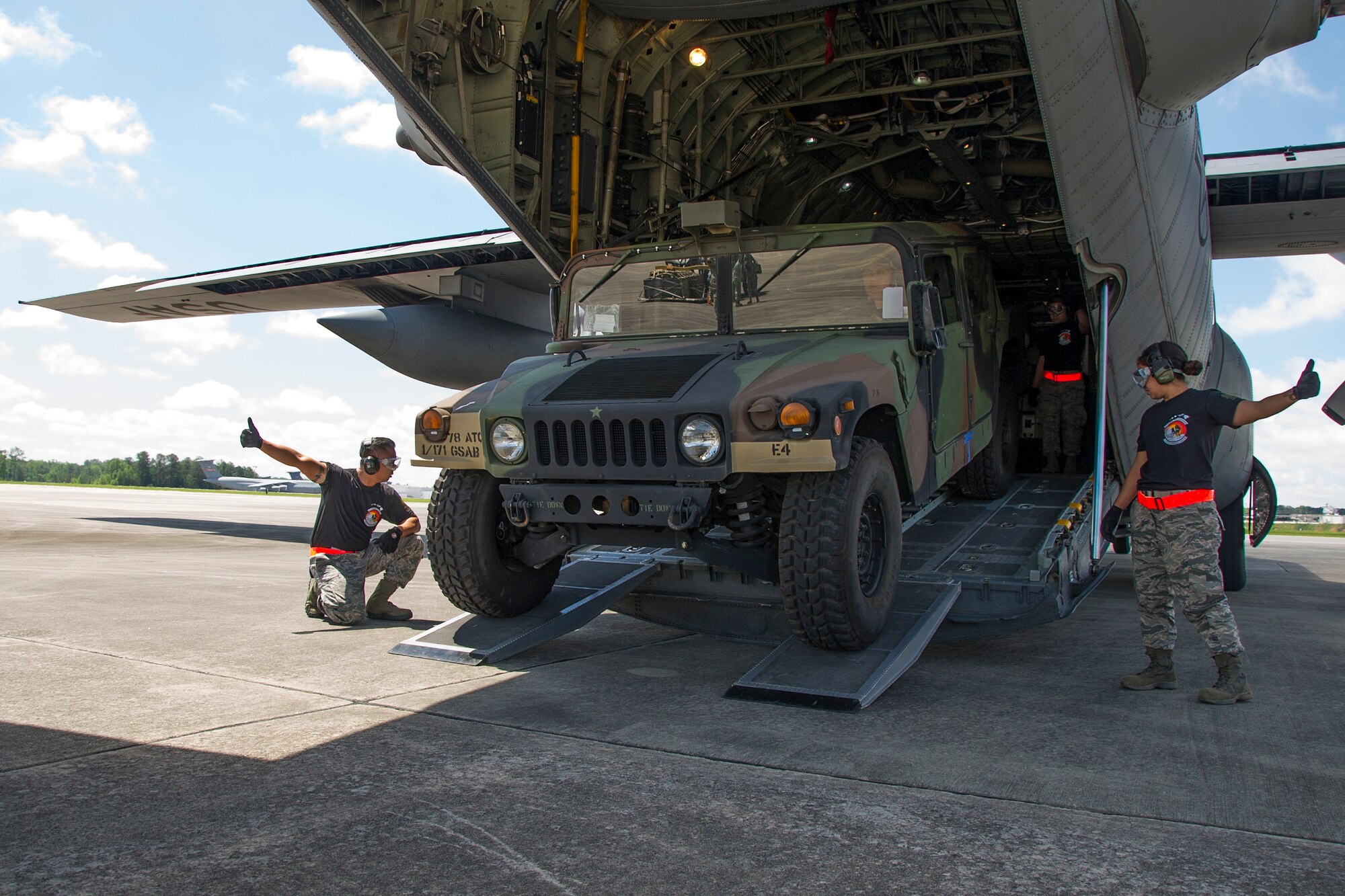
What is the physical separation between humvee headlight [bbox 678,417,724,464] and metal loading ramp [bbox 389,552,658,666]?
→ 1314 mm

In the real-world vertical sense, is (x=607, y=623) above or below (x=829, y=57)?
below

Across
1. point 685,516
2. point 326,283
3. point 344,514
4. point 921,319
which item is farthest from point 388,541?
point 326,283

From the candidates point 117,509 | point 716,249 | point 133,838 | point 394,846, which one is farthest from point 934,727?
point 117,509

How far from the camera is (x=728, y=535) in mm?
5105

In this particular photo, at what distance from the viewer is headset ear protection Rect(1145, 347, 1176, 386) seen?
4535 mm

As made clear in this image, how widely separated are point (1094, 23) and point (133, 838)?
5465mm

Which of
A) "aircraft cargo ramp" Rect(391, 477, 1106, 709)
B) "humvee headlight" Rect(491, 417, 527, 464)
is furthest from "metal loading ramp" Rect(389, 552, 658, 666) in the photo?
"humvee headlight" Rect(491, 417, 527, 464)

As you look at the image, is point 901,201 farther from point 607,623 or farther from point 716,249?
point 607,623

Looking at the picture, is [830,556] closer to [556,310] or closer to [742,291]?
[742,291]

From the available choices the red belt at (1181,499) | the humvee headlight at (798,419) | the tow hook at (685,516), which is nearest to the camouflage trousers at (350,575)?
the tow hook at (685,516)

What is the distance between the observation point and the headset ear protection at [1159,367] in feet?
14.9

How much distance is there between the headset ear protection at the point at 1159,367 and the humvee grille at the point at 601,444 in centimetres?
229

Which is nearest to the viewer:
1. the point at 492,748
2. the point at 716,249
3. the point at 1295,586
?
the point at 492,748

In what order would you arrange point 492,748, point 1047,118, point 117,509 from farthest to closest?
point 117,509 → point 1047,118 → point 492,748
